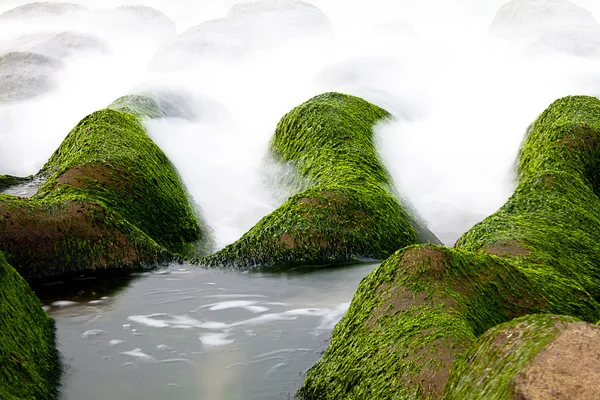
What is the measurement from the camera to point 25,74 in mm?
24953

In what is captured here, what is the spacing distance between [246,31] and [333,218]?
29.5 m

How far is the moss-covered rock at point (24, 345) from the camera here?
5.43 meters

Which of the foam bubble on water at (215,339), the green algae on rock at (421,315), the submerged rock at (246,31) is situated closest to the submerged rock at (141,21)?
the submerged rock at (246,31)

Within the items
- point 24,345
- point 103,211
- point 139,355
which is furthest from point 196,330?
point 103,211

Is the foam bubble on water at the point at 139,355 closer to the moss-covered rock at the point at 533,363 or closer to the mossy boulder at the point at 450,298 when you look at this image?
the mossy boulder at the point at 450,298

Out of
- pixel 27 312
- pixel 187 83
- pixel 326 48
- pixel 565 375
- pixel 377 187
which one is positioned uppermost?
pixel 326 48

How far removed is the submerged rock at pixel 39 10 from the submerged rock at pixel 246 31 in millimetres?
8656

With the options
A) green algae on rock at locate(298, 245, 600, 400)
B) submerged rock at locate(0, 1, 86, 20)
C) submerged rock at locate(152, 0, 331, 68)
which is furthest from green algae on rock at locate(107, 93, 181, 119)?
submerged rock at locate(0, 1, 86, 20)

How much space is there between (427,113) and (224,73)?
1107 centimetres

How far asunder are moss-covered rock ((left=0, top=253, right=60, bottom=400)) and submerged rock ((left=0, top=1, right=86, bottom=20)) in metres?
35.4

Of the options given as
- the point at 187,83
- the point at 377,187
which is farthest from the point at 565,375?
the point at 187,83

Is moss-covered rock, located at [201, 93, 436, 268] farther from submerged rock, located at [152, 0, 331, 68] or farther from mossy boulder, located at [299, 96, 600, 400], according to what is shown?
submerged rock, located at [152, 0, 331, 68]

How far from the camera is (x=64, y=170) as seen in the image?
9969 mm

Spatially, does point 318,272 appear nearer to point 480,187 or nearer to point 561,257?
point 561,257
